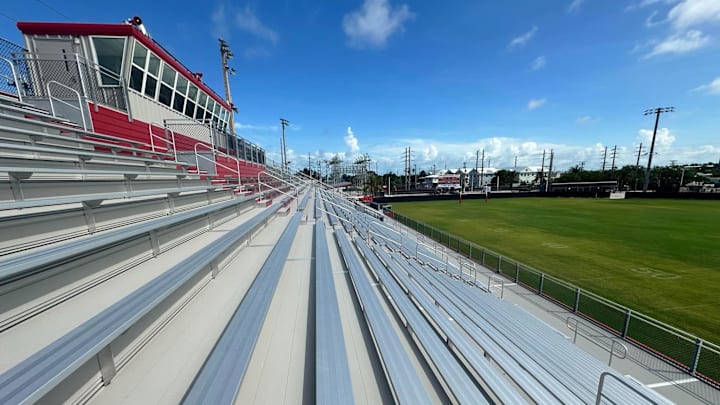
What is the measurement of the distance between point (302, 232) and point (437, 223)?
17.0 meters

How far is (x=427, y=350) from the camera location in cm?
193

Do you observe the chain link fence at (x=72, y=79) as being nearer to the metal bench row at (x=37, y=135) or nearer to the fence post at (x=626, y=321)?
the metal bench row at (x=37, y=135)

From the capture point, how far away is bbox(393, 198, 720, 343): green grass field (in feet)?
24.0

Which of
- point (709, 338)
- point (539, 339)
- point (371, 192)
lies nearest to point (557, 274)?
point (709, 338)

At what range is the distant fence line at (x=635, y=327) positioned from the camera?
449 centimetres

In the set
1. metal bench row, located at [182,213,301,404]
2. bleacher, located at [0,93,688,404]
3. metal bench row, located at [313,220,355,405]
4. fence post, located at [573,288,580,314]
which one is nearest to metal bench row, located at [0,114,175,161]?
bleacher, located at [0,93,688,404]

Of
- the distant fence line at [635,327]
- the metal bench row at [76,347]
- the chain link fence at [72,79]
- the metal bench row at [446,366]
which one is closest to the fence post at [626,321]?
the distant fence line at [635,327]

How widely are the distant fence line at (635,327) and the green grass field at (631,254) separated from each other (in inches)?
72.1

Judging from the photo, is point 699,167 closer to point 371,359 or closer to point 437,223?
point 437,223

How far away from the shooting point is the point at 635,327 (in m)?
5.54

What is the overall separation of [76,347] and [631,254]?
18579 millimetres

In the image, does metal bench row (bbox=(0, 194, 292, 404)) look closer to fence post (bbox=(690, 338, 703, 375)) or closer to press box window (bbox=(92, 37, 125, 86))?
press box window (bbox=(92, 37, 125, 86))

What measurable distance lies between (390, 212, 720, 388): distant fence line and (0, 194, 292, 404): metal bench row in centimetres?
744

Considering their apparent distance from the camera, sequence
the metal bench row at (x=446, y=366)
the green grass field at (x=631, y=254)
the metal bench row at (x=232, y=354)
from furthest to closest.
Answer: the green grass field at (x=631, y=254), the metal bench row at (x=446, y=366), the metal bench row at (x=232, y=354)
